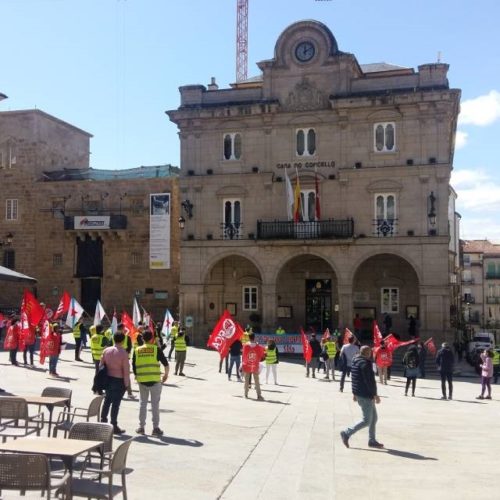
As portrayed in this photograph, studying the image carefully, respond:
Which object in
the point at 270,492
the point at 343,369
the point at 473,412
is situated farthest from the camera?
the point at 343,369

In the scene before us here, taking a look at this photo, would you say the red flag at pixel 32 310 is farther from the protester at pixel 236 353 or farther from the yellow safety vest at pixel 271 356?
the yellow safety vest at pixel 271 356

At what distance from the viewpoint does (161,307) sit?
1654 inches

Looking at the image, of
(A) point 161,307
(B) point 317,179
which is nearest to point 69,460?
(B) point 317,179

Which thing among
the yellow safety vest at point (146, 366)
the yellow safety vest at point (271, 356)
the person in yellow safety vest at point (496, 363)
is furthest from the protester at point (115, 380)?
the person in yellow safety vest at point (496, 363)

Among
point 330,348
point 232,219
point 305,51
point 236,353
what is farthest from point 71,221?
point 330,348

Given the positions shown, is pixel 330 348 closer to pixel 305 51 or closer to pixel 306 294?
pixel 306 294

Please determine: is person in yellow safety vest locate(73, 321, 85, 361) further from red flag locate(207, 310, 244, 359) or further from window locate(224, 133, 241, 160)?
window locate(224, 133, 241, 160)

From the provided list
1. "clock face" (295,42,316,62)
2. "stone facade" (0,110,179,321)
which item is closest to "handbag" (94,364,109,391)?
"clock face" (295,42,316,62)

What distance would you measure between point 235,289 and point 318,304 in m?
4.43

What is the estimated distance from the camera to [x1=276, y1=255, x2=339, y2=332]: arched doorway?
35.0 metres

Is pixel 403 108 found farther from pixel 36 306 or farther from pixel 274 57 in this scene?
pixel 36 306

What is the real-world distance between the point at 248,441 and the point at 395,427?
3534 millimetres

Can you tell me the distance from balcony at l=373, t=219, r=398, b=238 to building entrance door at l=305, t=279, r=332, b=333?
4.11m

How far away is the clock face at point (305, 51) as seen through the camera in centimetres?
3350
